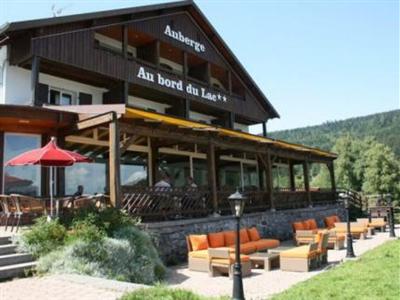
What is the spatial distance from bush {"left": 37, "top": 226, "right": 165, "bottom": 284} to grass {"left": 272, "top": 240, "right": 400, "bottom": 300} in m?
3.27

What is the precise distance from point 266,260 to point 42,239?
576 cm

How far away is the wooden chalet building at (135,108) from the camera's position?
12836 millimetres

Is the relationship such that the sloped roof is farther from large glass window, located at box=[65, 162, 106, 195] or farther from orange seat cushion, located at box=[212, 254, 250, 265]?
orange seat cushion, located at box=[212, 254, 250, 265]

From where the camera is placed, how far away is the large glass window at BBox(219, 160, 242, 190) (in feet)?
80.3

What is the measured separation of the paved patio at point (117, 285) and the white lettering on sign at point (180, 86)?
29.5ft

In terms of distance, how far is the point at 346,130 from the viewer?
12169 centimetres

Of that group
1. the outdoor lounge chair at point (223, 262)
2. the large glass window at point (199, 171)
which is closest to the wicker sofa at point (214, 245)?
the outdoor lounge chair at point (223, 262)

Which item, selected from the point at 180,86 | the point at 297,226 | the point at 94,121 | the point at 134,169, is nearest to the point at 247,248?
the point at 297,226

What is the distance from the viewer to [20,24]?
1381 centimetres

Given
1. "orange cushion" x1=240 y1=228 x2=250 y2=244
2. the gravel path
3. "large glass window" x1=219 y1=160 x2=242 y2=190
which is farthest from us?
"large glass window" x1=219 y1=160 x2=242 y2=190

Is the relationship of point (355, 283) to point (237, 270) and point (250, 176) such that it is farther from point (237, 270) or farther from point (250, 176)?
point (250, 176)

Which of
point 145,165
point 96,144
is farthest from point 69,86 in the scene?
point 145,165

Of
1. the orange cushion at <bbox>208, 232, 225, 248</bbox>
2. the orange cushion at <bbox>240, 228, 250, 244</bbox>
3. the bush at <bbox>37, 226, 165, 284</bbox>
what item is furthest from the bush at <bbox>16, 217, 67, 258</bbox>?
the orange cushion at <bbox>240, 228, 250, 244</bbox>

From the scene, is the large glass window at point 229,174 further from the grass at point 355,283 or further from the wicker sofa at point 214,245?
the grass at point 355,283
